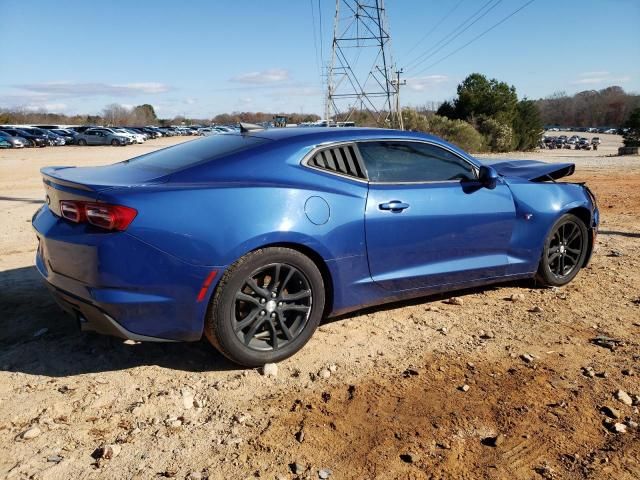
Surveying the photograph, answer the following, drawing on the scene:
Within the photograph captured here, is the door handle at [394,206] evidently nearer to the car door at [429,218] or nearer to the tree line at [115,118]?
the car door at [429,218]

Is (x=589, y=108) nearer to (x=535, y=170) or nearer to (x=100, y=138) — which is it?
(x=100, y=138)

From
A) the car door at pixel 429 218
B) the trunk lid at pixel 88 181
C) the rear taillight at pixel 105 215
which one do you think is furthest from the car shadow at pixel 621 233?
the rear taillight at pixel 105 215

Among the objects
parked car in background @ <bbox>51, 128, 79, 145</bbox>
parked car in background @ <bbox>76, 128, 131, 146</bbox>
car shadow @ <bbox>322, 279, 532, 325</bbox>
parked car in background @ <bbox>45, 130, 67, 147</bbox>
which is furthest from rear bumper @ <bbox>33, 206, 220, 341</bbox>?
parked car in background @ <bbox>51, 128, 79, 145</bbox>

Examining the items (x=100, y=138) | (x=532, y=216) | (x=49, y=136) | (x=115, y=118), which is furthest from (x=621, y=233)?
(x=115, y=118)

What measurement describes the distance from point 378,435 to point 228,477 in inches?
30.5

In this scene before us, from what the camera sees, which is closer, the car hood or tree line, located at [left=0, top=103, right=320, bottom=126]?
the car hood

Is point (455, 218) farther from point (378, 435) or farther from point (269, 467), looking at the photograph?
point (269, 467)

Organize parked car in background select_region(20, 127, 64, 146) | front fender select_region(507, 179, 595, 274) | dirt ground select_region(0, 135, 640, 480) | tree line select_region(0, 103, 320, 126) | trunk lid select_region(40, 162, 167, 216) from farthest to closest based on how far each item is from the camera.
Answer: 1. tree line select_region(0, 103, 320, 126)
2. parked car in background select_region(20, 127, 64, 146)
3. front fender select_region(507, 179, 595, 274)
4. trunk lid select_region(40, 162, 167, 216)
5. dirt ground select_region(0, 135, 640, 480)

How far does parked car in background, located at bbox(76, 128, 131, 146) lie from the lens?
46188mm

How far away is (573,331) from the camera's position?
4.07 meters

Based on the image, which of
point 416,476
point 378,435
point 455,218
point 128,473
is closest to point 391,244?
point 455,218

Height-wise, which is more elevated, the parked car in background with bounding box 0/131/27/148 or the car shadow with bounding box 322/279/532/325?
the parked car in background with bounding box 0/131/27/148

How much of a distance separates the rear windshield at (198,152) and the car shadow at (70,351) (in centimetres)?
124

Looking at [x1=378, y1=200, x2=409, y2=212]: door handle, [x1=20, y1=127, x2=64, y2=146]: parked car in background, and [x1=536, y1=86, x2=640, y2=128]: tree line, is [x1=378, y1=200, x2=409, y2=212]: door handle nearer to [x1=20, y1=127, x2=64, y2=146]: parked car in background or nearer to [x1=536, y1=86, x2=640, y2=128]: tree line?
[x1=20, y1=127, x2=64, y2=146]: parked car in background
